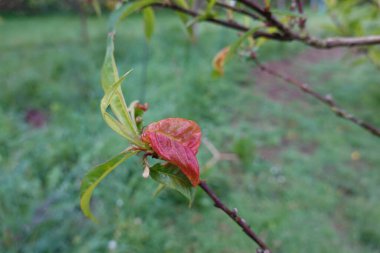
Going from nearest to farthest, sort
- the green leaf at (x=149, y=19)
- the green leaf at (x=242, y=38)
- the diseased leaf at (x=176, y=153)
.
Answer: the diseased leaf at (x=176, y=153)
the green leaf at (x=242, y=38)
the green leaf at (x=149, y=19)

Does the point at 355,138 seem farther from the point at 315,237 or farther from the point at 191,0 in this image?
the point at 191,0

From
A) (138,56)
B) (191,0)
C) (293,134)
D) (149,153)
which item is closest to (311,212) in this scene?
(293,134)

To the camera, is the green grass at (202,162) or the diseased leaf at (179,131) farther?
the green grass at (202,162)

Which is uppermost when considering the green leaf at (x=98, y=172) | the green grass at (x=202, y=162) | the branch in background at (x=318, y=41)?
the branch in background at (x=318, y=41)

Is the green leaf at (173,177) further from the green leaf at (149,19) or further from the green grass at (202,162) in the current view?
the green grass at (202,162)

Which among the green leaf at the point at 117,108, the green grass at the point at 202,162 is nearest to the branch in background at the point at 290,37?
the green leaf at the point at 117,108

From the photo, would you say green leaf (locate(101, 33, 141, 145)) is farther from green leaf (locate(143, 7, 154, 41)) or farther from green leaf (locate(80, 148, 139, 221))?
green leaf (locate(143, 7, 154, 41))

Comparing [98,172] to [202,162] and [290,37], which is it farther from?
[202,162]
